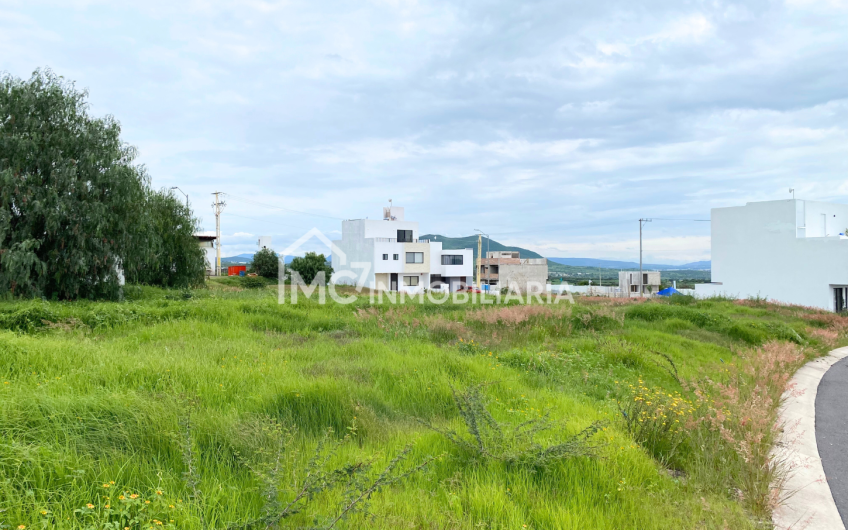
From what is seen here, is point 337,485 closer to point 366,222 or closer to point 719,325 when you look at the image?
point 719,325

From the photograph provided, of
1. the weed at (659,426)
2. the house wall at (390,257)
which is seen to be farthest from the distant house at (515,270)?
the weed at (659,426)

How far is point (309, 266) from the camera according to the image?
53406 millimetres

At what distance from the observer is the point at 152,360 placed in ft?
24.9

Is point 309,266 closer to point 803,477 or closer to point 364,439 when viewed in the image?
point 364,439

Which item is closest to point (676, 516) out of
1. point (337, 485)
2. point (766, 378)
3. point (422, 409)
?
point (337, 485)

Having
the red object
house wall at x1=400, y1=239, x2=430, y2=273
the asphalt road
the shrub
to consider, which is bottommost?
the asphalt road

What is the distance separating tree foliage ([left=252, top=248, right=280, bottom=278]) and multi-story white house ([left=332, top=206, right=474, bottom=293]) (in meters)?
7.49

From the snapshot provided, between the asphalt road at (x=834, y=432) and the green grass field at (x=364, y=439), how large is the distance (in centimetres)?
64

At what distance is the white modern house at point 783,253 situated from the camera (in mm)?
32812

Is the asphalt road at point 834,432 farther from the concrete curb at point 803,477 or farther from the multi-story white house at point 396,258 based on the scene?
the multi-story white house at point 396,258

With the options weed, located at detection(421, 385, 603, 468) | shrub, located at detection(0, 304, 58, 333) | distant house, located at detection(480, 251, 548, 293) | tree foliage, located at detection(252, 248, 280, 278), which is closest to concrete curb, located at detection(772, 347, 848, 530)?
weed, located at detection(421, 385, 603, 468)

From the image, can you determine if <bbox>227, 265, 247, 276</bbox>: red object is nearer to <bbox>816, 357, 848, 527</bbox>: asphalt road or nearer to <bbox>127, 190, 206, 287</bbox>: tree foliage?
<bbox>127, 190, 206, 287</bbox>: tree foliage

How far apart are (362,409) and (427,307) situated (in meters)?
14.3

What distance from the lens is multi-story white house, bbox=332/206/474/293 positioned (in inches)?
2379
